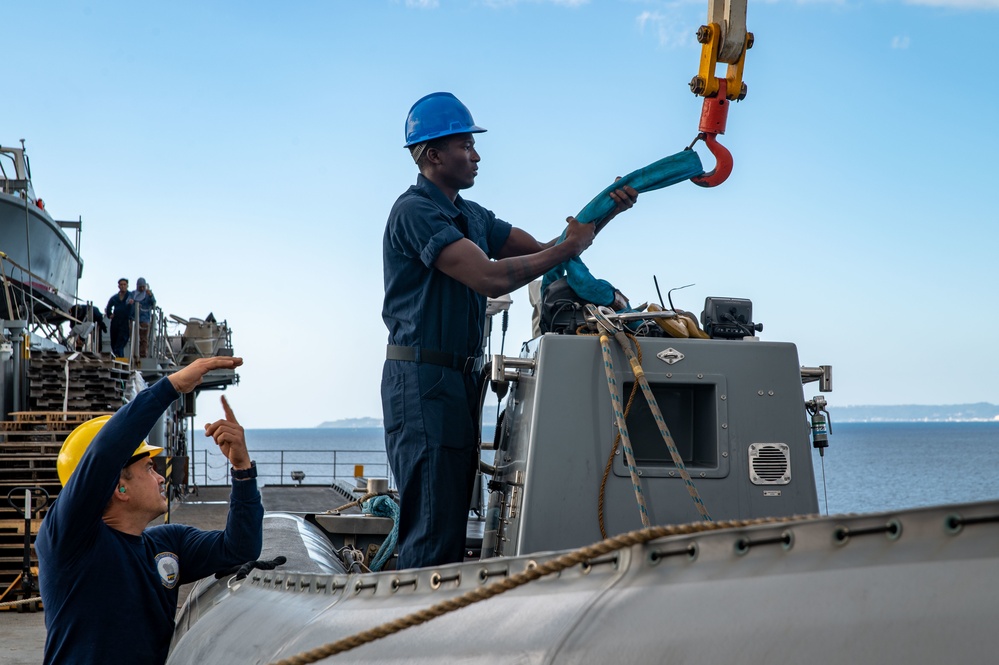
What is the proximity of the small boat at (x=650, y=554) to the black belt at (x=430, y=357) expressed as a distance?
251 millimetres

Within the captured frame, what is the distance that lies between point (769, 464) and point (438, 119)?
1.90m

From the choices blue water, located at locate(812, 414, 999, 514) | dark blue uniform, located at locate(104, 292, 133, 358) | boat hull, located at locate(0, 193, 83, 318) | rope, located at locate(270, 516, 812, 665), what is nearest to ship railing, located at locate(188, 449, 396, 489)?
dark blue uniform, located at locate(104, 292, 133, 358)

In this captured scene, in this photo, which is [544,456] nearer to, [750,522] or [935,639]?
[750,522]

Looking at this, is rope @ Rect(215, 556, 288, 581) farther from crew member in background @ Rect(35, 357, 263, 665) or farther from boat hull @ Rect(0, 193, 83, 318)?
boat hull @ Rect(0, 193, 83, 318)

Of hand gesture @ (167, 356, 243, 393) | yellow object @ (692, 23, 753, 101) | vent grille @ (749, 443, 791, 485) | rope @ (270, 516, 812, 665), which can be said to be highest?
yellow object @ (692, 23, 753, 101)

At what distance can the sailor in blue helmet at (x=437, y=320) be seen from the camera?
3994 millimetres

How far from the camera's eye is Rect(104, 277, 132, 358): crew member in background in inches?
1010

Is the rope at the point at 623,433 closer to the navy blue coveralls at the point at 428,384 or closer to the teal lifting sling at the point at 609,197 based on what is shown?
the teal lifting sling at the point at 609,197

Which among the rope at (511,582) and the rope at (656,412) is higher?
the rope at (656,412)

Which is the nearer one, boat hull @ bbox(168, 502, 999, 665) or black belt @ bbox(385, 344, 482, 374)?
boat hull @ bbox(168, 502, 999, 665)

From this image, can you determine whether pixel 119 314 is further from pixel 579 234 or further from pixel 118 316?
pixel 579 234

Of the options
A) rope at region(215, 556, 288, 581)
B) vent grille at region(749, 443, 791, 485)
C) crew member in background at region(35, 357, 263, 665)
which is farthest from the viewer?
rope at region(215, 556, 288, 581)

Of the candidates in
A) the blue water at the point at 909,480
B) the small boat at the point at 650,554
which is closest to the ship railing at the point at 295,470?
the small boat at the point at 650,554

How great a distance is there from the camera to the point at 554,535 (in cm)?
369
